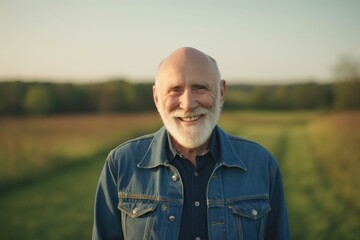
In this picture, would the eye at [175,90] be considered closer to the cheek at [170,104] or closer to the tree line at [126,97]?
the cheek at [170,104]

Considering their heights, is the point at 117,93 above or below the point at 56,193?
above

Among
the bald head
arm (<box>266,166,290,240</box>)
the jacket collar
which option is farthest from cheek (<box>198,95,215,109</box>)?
arm (<box>266,166,290,240</box>)

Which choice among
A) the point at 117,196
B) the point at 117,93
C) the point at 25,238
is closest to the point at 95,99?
the point at 117,93

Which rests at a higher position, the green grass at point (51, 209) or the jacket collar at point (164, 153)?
the jacket collar at point (164, 153)

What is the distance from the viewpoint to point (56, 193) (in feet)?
20.9

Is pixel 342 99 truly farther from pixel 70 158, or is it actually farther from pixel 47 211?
pixel 47 211

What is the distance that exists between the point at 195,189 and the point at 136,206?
13.4 inches

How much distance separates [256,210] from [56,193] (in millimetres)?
5395

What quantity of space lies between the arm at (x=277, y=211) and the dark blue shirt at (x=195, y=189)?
386 millimetres

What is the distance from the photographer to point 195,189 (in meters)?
1.81

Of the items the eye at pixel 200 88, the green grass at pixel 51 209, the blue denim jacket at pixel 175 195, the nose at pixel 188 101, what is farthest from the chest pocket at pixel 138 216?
the green grass at pixel 51 209

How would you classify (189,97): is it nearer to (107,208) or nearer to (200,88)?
(200,88)

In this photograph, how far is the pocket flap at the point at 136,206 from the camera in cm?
183

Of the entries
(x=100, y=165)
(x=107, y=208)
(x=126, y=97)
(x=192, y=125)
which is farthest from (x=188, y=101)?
(x=126, y=97)
